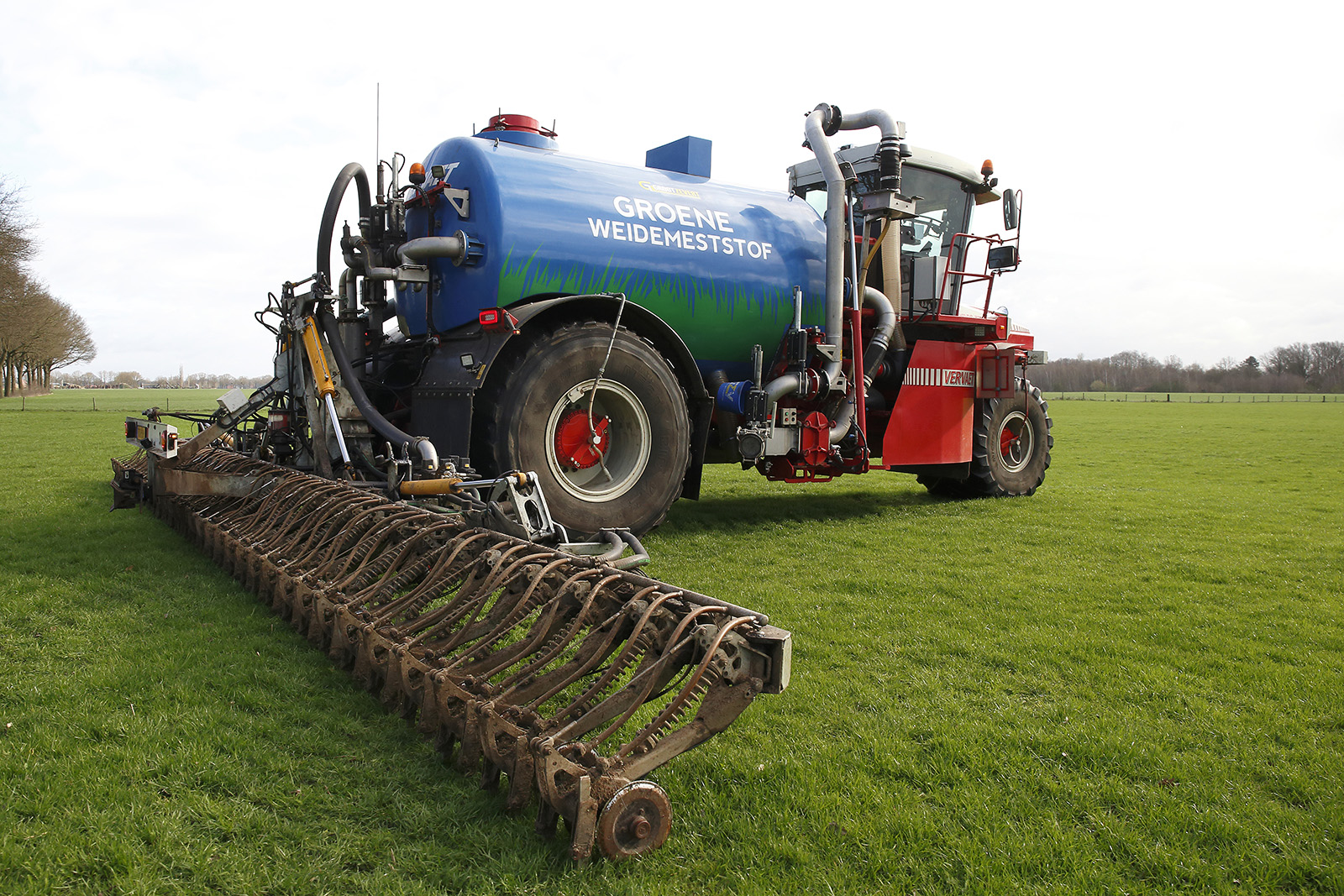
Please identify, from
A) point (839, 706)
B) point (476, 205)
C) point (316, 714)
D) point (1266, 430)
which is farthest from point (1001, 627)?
point (1266, 430)

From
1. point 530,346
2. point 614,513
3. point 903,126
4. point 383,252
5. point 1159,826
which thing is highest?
point 903,126

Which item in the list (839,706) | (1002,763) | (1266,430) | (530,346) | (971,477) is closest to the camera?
(1002,763)

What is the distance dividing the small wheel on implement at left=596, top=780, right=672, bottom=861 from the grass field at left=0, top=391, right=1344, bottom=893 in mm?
53

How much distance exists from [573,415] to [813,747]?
369 centimetres

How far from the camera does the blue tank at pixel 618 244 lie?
6.11 meters

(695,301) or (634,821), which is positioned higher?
(695,301)

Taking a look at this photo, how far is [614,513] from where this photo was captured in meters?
6.34

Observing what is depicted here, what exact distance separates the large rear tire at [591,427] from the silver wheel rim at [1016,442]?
4610 mm

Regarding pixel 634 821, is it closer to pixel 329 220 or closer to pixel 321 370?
pixel 321 370

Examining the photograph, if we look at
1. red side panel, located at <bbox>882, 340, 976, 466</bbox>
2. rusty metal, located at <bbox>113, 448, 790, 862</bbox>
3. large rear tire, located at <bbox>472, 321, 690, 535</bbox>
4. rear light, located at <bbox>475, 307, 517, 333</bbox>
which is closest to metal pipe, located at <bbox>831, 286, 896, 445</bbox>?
red side panel, located at <bbox>882, 340, 976, 466</bbox>

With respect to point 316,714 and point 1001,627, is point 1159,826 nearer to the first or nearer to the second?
point 1001,627

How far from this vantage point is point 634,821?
7.74 ft

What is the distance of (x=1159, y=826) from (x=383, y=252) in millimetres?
6183

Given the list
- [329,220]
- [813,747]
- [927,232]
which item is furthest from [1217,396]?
[813,747]
